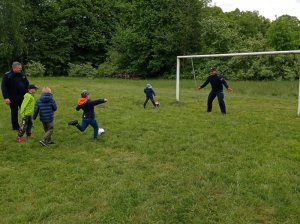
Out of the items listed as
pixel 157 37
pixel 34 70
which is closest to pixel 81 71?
pixel 34 70

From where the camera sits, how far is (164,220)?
4762 millimetres

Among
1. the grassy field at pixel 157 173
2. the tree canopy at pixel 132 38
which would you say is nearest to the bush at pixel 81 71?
the tree canopy at pixel 132 38

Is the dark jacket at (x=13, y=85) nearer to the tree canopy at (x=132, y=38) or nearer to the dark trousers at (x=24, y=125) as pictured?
the dark trousers at (x=24, y=125)

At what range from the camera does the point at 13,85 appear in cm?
955

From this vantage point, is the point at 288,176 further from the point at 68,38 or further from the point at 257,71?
the point at 68,38

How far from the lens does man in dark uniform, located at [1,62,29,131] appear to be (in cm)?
945

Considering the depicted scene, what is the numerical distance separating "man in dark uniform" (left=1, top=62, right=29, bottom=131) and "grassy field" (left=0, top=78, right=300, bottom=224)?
0.92 meters

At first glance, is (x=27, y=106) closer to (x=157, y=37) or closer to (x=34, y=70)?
(x=157, y=37)

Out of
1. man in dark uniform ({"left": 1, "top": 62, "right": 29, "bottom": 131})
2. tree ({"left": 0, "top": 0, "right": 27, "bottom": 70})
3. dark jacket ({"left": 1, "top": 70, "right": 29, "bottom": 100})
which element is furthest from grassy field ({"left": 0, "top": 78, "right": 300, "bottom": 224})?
tree ({"left": 0, "top": 0, "right": 27, "bottom": 70})

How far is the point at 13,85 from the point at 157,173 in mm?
5015

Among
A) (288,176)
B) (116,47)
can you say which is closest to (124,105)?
(288,176)

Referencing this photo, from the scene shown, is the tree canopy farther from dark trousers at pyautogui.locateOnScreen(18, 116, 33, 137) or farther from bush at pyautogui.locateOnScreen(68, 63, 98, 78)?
dark trousers at pyautogui.locateOnScreen(18, 116, 33, 137)

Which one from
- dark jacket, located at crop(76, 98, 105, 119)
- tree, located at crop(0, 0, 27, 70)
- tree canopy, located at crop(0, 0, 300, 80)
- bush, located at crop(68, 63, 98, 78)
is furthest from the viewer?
bush, located at crop(68, 63, 98, 78)

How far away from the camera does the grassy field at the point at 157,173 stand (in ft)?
16.3
